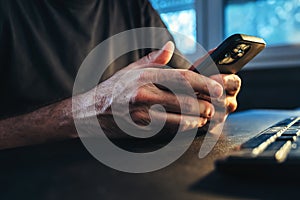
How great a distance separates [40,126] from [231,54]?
36cm

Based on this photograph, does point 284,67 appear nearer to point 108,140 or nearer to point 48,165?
point 108,140

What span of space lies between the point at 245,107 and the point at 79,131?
3.85 ft

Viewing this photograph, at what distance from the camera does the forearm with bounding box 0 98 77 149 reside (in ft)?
1.97

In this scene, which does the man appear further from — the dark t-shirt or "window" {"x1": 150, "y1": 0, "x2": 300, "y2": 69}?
"window" {"x1": 150, "y1": 0, "x2": 300, "y2": 69}

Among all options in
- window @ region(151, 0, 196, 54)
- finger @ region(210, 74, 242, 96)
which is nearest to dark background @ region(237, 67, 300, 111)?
window @ region(151, 0, 196, 54)

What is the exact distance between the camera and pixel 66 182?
0.93ft

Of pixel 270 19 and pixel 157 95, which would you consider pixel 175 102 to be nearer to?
pixel 157 95

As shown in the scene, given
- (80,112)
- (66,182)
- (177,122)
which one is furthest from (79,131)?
(66,182)

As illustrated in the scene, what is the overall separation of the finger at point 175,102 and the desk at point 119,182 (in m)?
0.12

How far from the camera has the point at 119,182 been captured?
0.28m

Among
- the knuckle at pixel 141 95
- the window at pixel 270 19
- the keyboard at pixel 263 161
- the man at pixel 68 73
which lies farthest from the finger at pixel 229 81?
the window at pixel 270 19

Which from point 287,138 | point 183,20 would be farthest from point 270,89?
point 287,138

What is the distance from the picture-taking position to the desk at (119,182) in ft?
0.80

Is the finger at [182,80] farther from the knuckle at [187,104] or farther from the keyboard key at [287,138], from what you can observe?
the keyboard key at [287,138]
